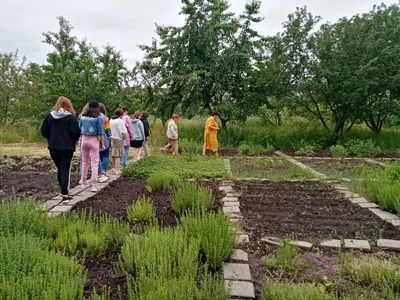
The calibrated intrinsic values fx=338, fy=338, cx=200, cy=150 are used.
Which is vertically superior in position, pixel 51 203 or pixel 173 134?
pixel 173 134

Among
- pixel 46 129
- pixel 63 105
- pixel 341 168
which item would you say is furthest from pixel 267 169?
pixel 46 129

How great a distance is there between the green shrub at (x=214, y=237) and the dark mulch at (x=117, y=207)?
695mm

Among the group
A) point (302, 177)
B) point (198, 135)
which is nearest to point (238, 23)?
point (198, 135)

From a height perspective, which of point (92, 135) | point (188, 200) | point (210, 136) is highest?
point (92, 135)

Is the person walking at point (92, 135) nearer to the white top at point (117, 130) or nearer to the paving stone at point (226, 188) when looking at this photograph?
the white top at point (117, 130)

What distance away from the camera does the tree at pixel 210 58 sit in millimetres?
14727

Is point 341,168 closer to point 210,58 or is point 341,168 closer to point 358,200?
point 358,200

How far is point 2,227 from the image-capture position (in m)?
3.07

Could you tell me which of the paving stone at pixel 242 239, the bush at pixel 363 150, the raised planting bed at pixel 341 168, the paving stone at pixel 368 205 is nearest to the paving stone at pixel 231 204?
the paving stone at pixel 242 239

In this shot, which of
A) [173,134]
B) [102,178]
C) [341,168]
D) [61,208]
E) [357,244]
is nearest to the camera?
[357,244]

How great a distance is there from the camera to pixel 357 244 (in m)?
3.38

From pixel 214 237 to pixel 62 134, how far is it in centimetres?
338

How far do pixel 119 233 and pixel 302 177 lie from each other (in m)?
5.07

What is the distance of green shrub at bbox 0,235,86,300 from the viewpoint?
200 cm
